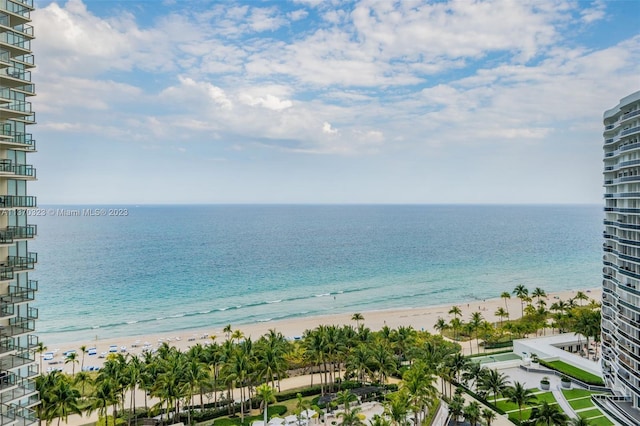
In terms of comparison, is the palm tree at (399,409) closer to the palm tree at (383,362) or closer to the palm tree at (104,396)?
the palm tree at (383,362)

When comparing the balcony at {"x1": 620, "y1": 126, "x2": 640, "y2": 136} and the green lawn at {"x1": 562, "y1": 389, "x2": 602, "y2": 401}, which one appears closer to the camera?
the balcony at {"x1": 620, "y1": 126, "x2": 640, "y2": 136}

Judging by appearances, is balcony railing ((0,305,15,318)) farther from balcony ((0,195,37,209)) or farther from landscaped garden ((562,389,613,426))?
landscaped garden ((562,389,613,426))

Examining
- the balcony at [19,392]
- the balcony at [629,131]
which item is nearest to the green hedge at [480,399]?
the balcony at [629,131]

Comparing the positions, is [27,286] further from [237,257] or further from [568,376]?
[237,257]

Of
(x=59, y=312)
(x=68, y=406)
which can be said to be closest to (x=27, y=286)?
(x=68, y=406)

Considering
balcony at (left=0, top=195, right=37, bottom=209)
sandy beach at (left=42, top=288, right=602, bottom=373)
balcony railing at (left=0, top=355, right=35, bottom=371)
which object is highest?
balcony at (left=0, top=195, right=37, bottom=209)

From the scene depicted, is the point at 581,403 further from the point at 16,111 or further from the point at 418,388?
the point at 16,111

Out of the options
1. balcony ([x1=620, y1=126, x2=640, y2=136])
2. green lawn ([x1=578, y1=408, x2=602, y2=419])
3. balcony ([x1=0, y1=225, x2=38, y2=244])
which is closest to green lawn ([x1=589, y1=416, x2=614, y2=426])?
green lawn ([x1=578, y1=408, x2=602, y2=419])

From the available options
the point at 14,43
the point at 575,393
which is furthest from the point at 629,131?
the point at 14,43
